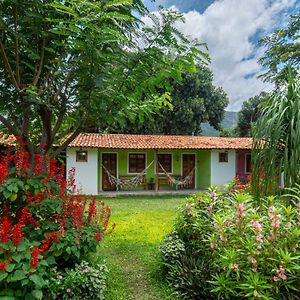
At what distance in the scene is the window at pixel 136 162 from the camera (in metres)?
15.2

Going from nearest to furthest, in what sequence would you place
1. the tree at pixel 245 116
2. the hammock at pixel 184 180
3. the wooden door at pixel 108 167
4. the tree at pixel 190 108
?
the hammock at pixel 184 180, the wooden door at pixel 108 167, the tree at pixel 190 108, the tree at pixel 245 116

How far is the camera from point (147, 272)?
4.02 m

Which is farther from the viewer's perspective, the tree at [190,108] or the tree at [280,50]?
the tree at [190,108]

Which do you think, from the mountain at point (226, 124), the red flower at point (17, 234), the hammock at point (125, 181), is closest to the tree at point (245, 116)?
the mountain at point (226, 124)

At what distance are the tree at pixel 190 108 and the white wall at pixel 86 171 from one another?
19.6 ft

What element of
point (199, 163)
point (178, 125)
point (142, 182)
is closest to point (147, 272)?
point (142, 182)

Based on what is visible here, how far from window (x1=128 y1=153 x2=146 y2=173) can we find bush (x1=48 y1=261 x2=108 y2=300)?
12059mm

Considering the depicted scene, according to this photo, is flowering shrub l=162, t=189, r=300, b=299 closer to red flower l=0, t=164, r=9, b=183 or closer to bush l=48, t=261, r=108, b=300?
bush l=48, t=261, r=108, b=300

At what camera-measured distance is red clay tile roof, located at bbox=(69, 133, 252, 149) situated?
13.2m

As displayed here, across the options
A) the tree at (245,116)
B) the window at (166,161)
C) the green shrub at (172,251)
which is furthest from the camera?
the tree at (245,116)

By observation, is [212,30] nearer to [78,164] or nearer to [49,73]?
[49,73]

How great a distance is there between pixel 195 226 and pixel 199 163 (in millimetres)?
12720

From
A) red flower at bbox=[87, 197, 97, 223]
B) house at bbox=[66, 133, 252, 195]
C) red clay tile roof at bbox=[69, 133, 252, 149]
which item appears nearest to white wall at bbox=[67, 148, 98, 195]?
house at bbox=[66, 133, 252, 195]

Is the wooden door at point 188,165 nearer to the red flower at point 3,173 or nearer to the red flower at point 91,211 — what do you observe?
the red flower at point 91,211
